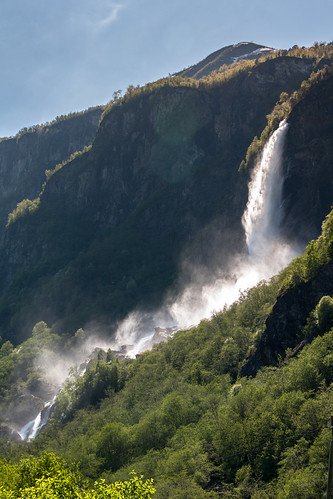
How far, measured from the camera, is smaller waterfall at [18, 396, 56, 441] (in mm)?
106938

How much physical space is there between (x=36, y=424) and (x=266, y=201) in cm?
8152

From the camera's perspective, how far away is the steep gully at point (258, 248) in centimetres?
11450

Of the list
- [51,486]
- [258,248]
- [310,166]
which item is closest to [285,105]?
[310,166]

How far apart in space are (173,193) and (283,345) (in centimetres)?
12561

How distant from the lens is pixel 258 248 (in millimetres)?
121188

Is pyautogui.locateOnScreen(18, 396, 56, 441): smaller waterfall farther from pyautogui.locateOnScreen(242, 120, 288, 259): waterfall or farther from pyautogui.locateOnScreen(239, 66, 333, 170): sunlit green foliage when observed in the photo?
pyautogui.locateOnScreen(239, 66, 333, 170): sunlit green foliage

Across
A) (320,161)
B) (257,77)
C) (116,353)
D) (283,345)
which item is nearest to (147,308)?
(116,353)

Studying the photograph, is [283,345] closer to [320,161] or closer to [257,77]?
[320,161]

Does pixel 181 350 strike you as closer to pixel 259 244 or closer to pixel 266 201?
pixel 259 244

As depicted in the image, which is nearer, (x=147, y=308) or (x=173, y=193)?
(x=147, y=308)

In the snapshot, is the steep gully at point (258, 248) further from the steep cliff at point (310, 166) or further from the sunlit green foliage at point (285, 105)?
the sunlit green foliage at point (285, 105)

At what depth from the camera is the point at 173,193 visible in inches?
→ 7047

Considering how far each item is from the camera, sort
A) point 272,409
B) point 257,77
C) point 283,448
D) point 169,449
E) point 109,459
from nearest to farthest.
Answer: point 283,448
point 272,409
point 169,449
point 109,459
point 257,77

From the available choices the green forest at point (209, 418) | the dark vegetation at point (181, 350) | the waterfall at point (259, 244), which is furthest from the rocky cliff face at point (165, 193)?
the green forest at point (209, 418)
